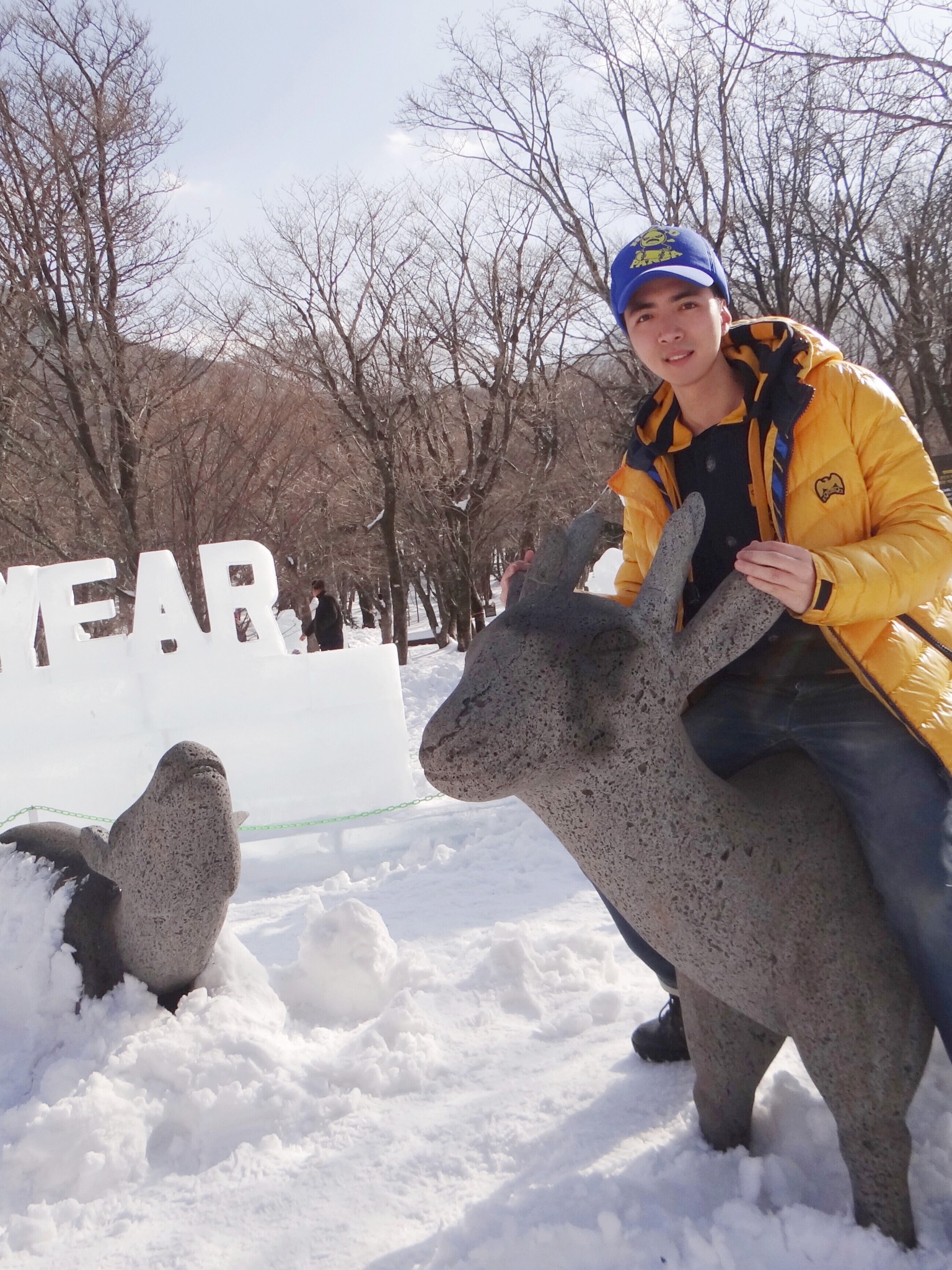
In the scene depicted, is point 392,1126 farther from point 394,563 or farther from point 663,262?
point 394,563

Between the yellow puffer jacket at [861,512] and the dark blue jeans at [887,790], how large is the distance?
0.06 metres

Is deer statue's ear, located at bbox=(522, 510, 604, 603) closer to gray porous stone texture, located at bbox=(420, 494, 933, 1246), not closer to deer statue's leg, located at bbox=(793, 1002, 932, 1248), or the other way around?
gray porous stone texture, located at bbox=(420, 494, 933, 1246)

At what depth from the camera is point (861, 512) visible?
178 cm

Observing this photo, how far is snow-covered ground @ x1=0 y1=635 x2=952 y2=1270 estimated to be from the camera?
1.81 m

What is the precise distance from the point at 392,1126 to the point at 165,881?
0.99 meters

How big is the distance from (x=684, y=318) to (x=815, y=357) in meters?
0.28

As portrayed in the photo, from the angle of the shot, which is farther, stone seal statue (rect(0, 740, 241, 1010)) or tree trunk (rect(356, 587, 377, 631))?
tree trunk (rect(356, 587, 377, 631))

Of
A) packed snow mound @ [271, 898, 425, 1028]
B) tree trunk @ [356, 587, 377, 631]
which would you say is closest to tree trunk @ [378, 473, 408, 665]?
packed snow mound @ [271, 898, 425, 1028]

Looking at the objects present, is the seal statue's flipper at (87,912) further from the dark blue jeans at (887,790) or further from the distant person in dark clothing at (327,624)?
the distant person in dark clothing at (327,624)

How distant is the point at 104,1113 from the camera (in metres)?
2.34

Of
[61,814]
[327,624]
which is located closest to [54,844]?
[61,814]

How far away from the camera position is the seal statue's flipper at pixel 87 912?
2820 millimetres

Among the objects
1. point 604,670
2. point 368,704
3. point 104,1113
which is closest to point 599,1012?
point 104,1113

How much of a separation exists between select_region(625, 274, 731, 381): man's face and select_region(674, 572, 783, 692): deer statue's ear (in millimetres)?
554
